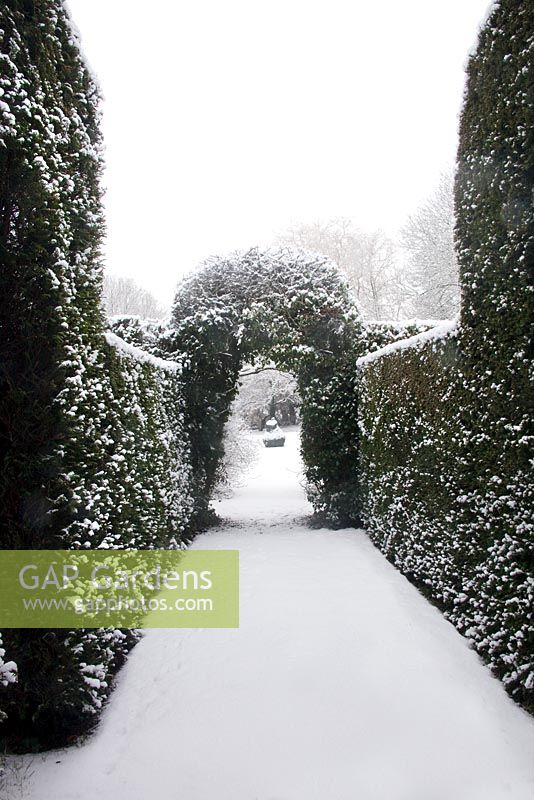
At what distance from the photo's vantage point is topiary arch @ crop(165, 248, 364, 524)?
769 centimetres

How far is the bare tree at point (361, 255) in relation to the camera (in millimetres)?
23500

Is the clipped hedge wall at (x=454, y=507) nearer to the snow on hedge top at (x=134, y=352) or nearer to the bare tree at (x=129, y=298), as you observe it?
the snow on hedge top at (x=134, y=352)

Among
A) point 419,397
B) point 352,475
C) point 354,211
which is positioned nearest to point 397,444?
point 419,397

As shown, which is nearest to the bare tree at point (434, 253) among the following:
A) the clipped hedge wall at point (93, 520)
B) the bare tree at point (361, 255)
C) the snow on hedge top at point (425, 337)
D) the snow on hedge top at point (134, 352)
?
the bare tree at point (361, 255)

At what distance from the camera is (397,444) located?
5.21 metres

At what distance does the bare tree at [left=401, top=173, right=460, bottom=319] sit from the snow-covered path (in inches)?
562

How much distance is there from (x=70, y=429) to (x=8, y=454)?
34 cm

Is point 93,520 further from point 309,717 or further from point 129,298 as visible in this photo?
point 129,298

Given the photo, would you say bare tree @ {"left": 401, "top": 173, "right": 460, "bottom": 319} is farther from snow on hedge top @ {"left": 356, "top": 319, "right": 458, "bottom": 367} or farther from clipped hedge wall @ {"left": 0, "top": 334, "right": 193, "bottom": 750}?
clipped hedge wall @ {"left": 0, "top": 334, "right": 193, "bottom": 750}

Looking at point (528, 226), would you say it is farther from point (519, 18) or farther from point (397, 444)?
point (397, 444)

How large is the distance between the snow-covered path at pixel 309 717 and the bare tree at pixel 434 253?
1428 cm

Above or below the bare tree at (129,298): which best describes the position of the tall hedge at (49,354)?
below

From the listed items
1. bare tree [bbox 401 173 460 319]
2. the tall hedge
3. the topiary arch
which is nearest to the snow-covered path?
the tall hedge

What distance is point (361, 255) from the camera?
81.2 feet
